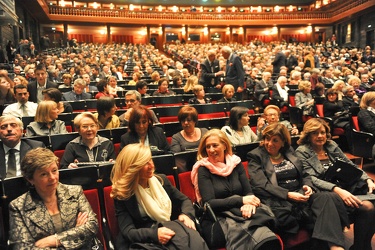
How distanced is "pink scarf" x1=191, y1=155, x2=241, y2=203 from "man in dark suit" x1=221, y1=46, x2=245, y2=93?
3405 millimetres

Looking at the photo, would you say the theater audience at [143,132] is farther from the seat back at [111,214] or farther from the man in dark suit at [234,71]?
the man in dark suit at [234,71]

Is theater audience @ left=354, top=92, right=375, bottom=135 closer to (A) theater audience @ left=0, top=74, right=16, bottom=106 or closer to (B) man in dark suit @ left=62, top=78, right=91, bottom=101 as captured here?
(B) man in dark suit @ left=62, top=78, right=91, bottom=101

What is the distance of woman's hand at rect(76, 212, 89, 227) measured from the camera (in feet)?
5.94

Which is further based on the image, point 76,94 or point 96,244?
point 76,94

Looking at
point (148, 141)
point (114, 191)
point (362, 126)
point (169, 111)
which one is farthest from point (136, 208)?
point (362, 126)

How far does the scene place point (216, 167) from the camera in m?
2.25

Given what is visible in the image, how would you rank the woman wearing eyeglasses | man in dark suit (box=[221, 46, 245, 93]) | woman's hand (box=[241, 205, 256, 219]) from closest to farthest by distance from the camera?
woman's hand (box=[241, 205, 256, 219]) → the woman wearing eyeglasses → man in dark suit (box=[221, 46, 245, 93])

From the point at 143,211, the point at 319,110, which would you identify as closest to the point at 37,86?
the point at 143,211

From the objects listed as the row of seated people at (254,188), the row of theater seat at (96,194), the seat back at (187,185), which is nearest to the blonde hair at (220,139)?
the row of seated people at (254,188)

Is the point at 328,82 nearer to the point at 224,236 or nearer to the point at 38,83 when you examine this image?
the point at 38,83

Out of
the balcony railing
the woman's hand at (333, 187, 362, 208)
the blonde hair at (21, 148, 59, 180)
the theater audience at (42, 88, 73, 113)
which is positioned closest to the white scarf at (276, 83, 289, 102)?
the theater audience at (42, 88, 73, 113)

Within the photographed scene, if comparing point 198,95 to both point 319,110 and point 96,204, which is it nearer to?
point 319,110

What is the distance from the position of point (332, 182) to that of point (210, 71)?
12.7ft

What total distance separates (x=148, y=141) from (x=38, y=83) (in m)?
2.83
